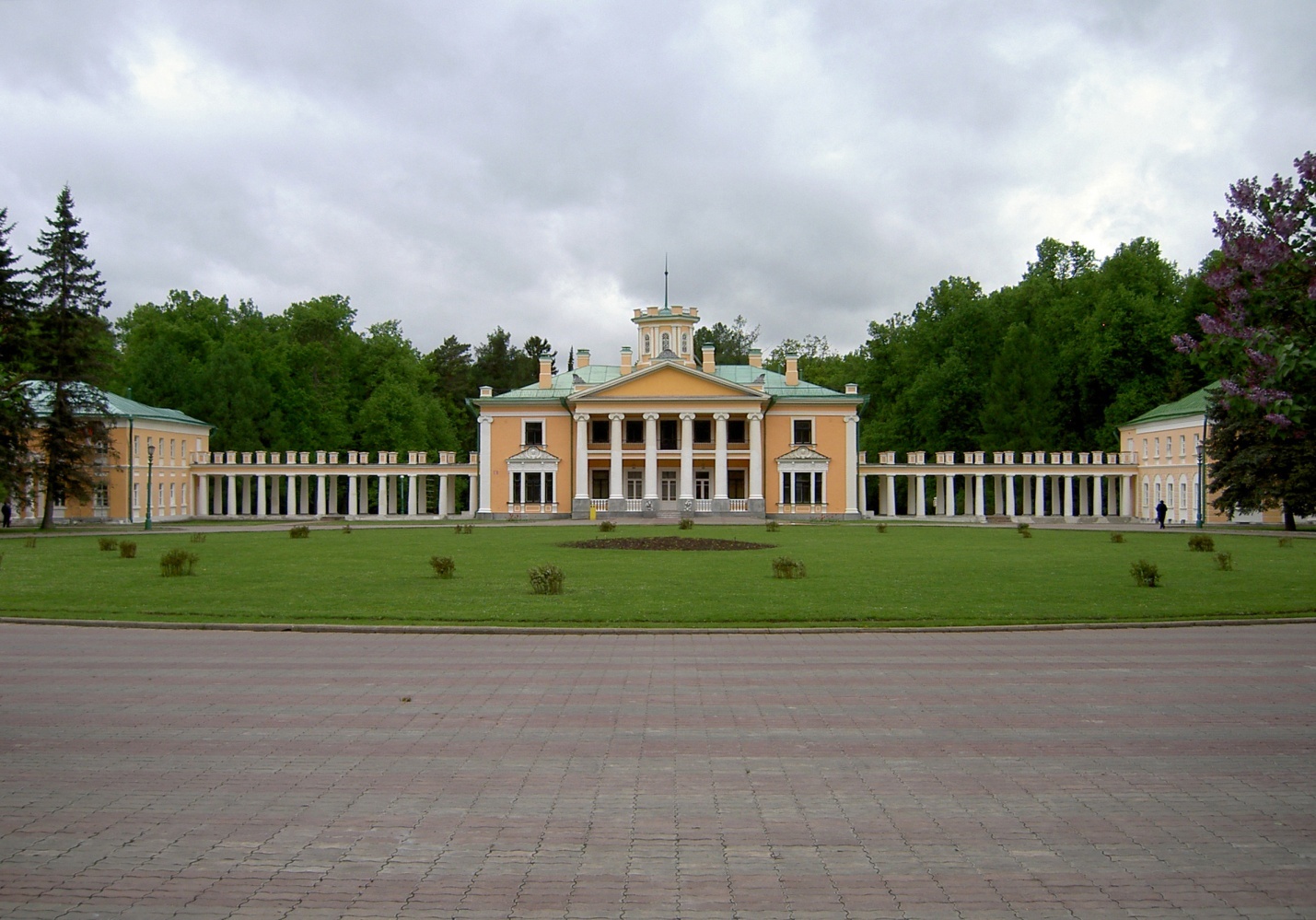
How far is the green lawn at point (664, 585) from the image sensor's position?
1900 cm

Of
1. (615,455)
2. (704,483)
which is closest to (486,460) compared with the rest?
(615,455)

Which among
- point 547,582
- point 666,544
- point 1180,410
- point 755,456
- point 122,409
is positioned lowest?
point 547,582

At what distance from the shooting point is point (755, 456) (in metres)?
77.6

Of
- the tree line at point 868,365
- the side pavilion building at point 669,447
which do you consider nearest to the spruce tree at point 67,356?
the tree line at point 868,365

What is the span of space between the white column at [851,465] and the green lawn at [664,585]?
1425 inches

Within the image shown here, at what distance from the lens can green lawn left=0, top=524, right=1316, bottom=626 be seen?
1900 centimetres

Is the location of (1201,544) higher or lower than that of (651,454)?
lower

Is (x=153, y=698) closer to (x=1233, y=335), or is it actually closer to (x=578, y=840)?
(x=578, y=840)

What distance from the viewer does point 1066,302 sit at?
85.5 metres

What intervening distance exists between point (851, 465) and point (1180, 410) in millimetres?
21099

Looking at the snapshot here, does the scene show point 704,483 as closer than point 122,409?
No

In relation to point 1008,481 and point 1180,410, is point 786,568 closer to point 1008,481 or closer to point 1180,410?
point 1180,410

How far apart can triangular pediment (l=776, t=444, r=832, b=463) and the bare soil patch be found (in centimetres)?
3614

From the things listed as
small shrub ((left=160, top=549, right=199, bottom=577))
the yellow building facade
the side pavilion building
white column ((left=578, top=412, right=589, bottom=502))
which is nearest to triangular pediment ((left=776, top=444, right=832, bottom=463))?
the side pavilion building
